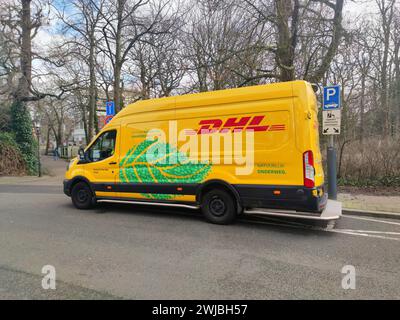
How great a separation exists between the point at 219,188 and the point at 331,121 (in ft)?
13.2

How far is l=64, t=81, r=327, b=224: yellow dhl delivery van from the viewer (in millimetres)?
4996

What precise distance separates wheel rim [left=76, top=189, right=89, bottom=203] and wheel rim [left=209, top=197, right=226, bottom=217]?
3733 millimetres

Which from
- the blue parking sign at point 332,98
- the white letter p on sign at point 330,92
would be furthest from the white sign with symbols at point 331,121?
the white letter p on sign at point 330,92

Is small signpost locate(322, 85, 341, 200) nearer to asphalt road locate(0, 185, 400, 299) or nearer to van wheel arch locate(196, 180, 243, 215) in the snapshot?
asphalt road locate(0, 185, 400, 299)

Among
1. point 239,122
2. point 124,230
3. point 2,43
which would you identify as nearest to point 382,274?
point 239,122

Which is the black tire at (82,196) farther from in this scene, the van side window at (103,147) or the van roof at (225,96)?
the van roof at (225,96)

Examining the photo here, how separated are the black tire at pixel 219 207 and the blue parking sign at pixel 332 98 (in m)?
4.17

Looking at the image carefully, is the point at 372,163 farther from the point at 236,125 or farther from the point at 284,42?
the point at 236,125

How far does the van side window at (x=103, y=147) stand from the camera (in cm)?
705

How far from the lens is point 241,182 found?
5.45 metres

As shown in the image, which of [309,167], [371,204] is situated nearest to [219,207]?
[309,167]

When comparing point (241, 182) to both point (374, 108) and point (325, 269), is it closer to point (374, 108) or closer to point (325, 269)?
point (325, 269)

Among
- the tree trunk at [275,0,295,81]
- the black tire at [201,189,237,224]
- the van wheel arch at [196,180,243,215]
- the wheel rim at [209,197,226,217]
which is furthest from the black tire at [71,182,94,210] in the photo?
the tree trunk at [275,0,295,81]
